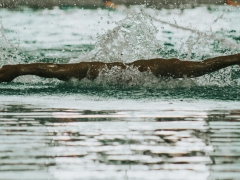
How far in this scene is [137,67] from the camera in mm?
11539

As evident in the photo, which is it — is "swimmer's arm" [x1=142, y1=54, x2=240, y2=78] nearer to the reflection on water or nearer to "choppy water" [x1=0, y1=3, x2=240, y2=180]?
"choppy water" [x1=0, y1=3, x2=240, y2=180]

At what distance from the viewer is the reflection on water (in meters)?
5.27

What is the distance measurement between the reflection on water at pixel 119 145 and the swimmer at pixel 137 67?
8.45ft

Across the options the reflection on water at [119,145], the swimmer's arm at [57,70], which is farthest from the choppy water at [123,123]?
the swimmer's arm at [57,70]

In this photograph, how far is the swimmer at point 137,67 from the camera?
11.2 m

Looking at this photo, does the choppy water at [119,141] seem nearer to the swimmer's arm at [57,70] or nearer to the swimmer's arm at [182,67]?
the swimmer's arm at [182,67]

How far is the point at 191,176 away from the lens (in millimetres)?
5109

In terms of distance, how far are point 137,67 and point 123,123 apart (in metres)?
3.93

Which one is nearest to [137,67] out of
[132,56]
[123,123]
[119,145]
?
[132,56]

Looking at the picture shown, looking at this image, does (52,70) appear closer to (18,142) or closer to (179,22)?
(18,142)

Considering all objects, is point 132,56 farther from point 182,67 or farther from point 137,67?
point 182,67

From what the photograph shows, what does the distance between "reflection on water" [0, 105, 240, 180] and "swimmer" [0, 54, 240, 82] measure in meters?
2.58

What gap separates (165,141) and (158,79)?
16.8 feet

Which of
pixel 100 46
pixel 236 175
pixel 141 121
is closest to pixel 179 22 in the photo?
pixel 100 46
